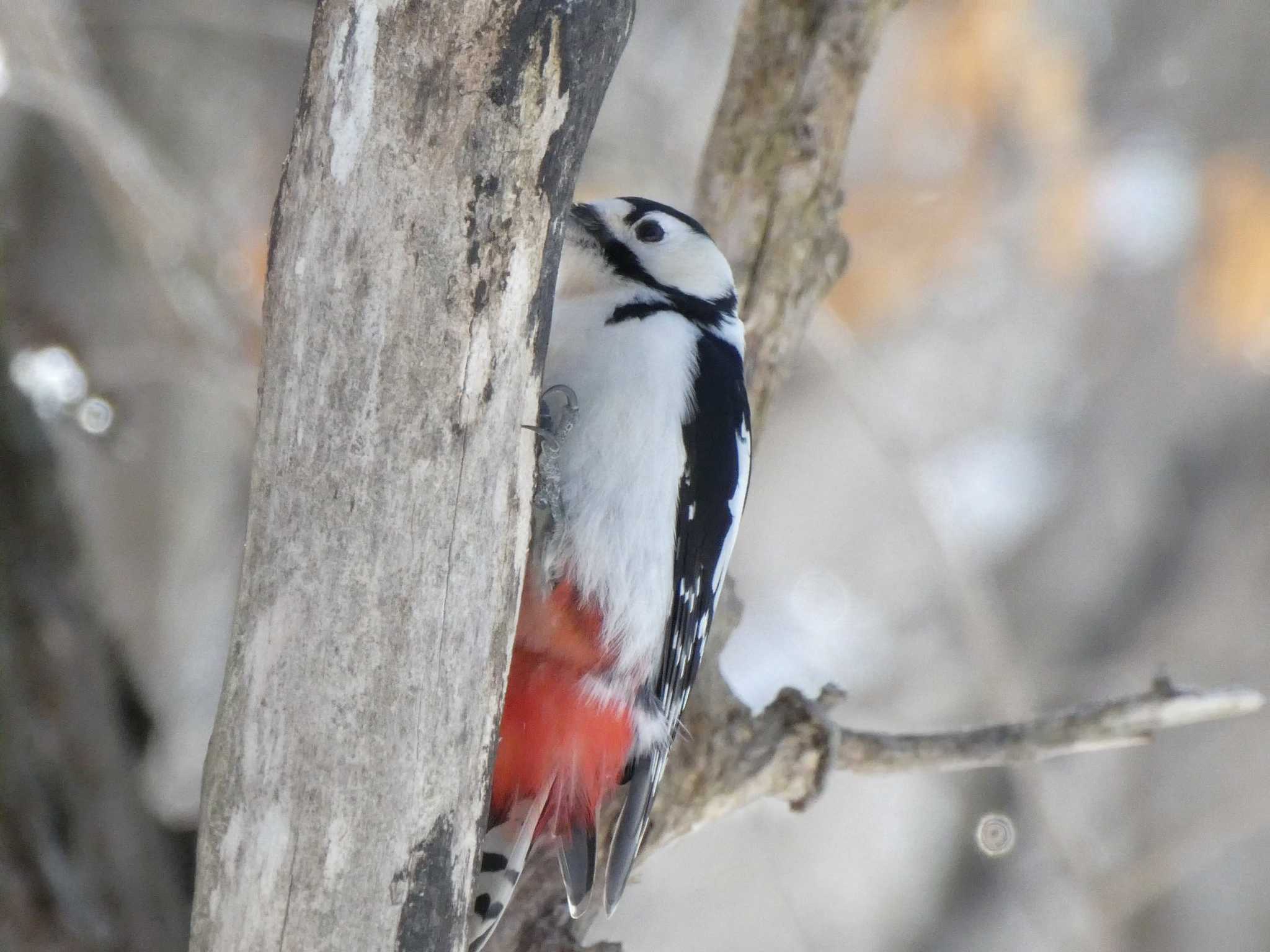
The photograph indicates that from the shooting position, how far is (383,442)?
1.69 meters

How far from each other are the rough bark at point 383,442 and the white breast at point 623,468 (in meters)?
0.52

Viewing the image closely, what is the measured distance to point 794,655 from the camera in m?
6.07

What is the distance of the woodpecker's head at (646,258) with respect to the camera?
2.54 m

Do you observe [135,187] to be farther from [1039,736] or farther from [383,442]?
[1039,736]

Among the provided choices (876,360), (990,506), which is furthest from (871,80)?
(990,506)

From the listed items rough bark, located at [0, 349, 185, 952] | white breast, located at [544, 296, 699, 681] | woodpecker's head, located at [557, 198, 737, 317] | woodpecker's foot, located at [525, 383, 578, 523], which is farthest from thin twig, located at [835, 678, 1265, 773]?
rough bark, located at [0, 349, 185, 952]

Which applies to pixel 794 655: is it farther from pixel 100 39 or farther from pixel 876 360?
pixel 100 39

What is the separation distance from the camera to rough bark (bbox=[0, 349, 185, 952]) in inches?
110

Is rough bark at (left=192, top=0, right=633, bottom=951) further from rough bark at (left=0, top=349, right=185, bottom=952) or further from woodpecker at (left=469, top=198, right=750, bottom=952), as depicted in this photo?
rough bark at (left=0, top=349, right=185, bottom=952)

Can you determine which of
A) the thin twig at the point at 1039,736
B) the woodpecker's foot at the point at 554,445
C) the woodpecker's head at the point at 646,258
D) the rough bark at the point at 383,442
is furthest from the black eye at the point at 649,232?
the thin twig at the point at 1039,736

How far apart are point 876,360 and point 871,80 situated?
4.73ft

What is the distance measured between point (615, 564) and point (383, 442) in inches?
28.0

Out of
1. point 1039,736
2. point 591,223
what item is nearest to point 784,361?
point 591,223

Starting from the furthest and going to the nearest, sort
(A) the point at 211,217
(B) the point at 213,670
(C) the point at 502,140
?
1. (B) the point at 213,670
2. (A) the point at 211,217
3. (C) the point at 502,140
